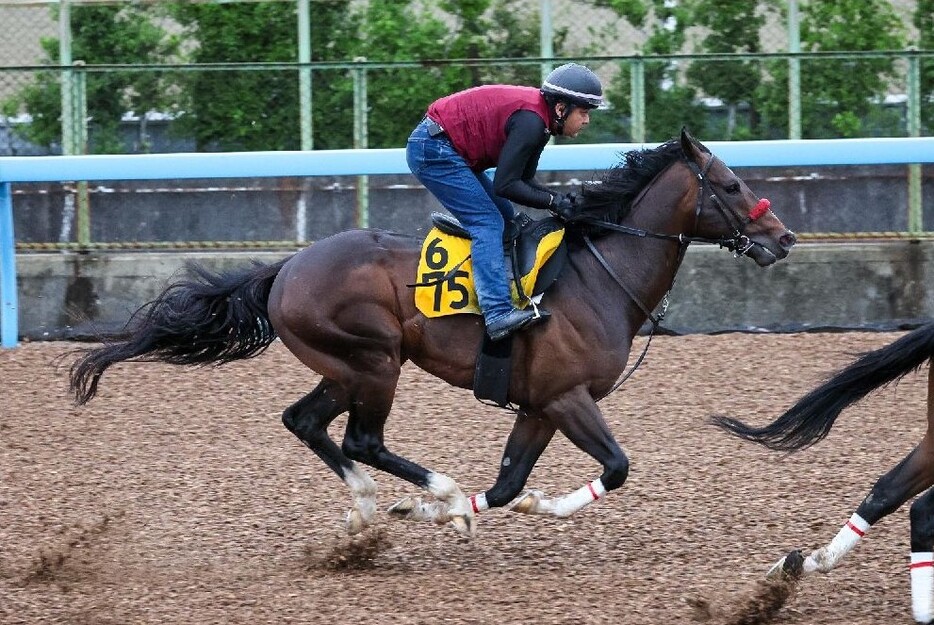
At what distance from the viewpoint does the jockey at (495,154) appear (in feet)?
18.9

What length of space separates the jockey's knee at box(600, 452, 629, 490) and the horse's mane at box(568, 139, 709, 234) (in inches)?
42.2

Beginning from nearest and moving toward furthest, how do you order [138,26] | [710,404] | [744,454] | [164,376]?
[744,454] → [710,404] → [164,376] → [138,26]

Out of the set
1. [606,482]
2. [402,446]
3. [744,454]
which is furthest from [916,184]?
[606,482]

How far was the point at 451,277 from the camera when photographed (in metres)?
5.94

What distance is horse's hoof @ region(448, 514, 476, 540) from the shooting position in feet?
19.2

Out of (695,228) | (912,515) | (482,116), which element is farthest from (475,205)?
(912,515)

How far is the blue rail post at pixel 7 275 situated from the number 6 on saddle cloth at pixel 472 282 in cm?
421

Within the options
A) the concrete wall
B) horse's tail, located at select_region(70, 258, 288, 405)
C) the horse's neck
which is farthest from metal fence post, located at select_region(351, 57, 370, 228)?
the horse's neck

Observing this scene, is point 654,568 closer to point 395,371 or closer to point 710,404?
point 395,371

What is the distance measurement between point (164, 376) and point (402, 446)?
2158mm

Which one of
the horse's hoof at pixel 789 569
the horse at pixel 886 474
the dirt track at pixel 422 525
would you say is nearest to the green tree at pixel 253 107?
the dirt track at pixel 422 525

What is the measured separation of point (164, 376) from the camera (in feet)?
29.1

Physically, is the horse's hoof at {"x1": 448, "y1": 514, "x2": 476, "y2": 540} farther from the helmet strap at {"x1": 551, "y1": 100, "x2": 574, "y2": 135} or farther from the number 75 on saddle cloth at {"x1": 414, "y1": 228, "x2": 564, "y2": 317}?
the helmet strap at {"x1": 551, "y1": 100, "x2": 574, "y2": 135}

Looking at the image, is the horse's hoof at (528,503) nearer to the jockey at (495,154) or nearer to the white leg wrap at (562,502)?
the white leg wrap at (562,502)
